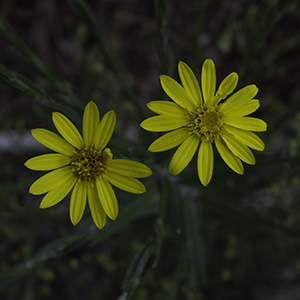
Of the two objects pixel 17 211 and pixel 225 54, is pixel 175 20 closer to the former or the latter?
pixel 225 54

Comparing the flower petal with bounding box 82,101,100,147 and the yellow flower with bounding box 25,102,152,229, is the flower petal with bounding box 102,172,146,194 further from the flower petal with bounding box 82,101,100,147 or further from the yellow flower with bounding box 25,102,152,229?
the flower petal with bounding box 82,101,100,147

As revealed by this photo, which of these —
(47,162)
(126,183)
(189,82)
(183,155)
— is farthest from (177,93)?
(47,162)

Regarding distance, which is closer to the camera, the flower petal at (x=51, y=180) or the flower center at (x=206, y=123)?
the flower petal at (x=51, y=180)

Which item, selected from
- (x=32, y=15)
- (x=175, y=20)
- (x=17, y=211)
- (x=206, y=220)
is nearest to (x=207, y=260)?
(x=206, y=220)

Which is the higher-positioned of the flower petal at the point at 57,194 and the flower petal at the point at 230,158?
the flower petal at the point at 230,158

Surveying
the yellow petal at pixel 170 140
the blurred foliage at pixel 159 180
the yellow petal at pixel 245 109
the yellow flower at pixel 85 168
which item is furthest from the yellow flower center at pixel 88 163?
the yellow petal at pixel 245 109

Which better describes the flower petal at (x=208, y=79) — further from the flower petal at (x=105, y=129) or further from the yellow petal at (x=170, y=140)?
the flower petal at (x=105, y=129)

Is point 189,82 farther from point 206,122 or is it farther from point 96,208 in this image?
point 96,208
